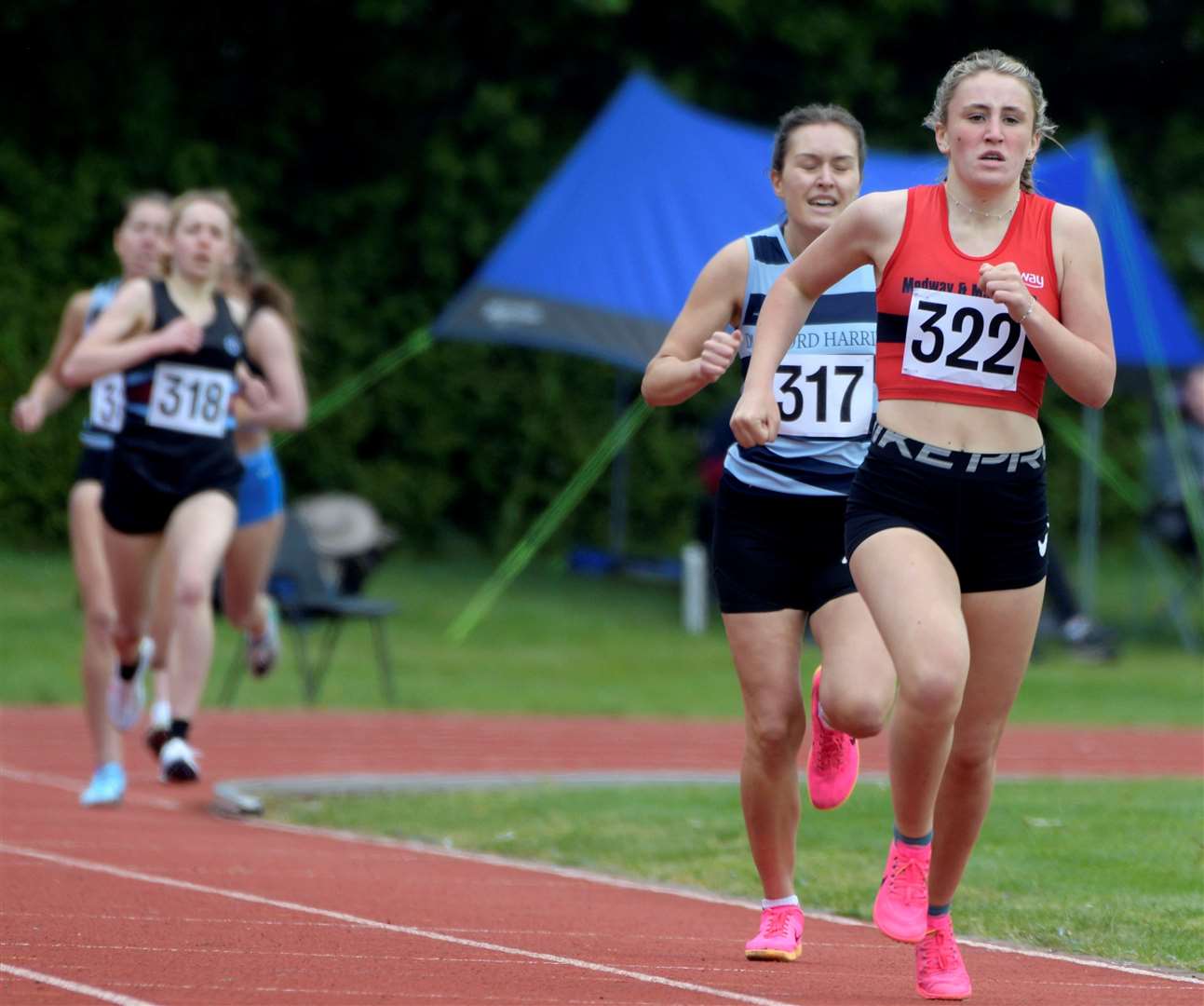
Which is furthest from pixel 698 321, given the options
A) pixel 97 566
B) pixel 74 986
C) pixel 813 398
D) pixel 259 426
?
pixel 259 426

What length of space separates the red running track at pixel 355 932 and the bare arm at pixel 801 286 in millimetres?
1299

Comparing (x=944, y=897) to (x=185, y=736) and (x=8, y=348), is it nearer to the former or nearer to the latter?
(x=185, y=736)

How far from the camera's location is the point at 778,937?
18.3 feet

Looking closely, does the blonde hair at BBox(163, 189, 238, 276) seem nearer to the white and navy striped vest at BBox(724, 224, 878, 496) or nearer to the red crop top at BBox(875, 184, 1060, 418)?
the white and navy striped vest at BBox(724, 224, 878, 496)

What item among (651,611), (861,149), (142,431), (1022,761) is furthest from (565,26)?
(861,149)

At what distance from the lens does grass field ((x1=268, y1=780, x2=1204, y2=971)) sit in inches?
253

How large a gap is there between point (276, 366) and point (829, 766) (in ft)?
13.6

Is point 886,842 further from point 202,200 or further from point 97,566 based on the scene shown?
point 202,200

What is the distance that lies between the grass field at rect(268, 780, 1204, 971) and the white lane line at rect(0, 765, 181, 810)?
460mm

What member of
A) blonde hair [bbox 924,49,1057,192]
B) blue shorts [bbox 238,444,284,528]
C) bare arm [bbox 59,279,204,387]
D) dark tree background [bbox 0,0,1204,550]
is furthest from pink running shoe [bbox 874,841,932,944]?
dark tree background [bbox 0,0,1204,550]

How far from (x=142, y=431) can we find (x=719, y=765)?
3.64 m

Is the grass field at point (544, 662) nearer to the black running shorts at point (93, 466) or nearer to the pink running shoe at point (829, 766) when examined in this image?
the black running shorts at point (93, 466)

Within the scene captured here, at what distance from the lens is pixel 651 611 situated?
1942 cm

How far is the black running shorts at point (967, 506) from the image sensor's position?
4.92 meters
